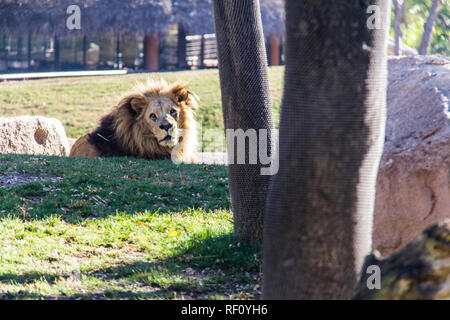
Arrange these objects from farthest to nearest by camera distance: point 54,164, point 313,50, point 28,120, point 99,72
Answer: point 99,72 → point 28,120 → point 54,164 → point 313,50

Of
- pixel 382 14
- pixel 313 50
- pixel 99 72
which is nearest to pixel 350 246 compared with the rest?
pixel 313 50

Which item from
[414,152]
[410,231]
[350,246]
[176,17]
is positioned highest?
[176,17]

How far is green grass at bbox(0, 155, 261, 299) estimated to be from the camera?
5.01 metres

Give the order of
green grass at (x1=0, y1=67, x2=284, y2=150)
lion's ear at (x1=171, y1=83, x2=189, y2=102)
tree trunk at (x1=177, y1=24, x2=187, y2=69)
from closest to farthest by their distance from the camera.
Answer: lion's ear at (x1=171, y1=83, x2=189, y2=102) < green grass at (x1=0, y1=67, x2=284, y2=150) < tree trunk at (x1=177, y1=24, x2=187, y2=69)

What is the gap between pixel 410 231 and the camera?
18.0ft

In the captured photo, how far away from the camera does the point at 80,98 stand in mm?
23469

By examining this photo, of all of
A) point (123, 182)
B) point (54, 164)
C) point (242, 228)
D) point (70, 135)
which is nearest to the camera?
point (242, 228)

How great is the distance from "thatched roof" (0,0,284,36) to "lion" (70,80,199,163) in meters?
20.9

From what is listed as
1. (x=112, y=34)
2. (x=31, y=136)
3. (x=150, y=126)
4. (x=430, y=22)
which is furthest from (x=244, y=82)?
(x=430, y=22)

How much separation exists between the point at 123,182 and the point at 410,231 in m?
4.11

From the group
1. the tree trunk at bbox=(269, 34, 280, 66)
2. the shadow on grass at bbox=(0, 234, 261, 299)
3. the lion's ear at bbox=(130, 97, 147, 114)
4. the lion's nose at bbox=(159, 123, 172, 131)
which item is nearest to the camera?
the shadow on grass at bbox=(0, 234, 261, 299)

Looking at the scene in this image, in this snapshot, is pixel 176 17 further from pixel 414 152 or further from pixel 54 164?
pixel 414 152

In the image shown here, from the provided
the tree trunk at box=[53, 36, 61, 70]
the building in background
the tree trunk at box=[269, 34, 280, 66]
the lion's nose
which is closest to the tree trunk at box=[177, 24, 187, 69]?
the building in background
